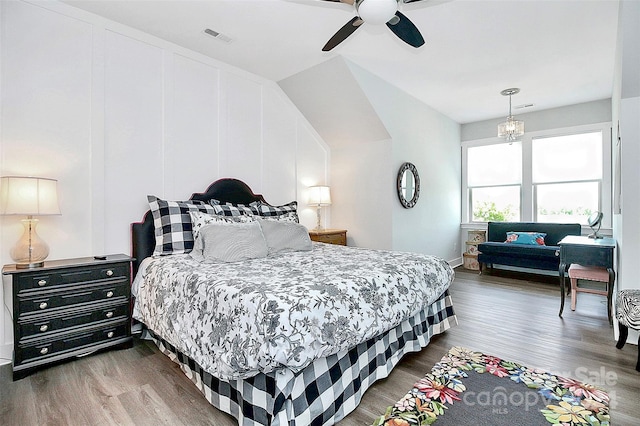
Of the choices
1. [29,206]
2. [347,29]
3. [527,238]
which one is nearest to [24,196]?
[29,206]

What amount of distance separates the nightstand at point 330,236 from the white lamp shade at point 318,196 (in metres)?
0.40

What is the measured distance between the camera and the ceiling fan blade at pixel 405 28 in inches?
86.7

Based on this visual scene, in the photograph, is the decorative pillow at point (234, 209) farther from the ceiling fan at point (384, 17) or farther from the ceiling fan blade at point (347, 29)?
the ceiling fan at point (384, 17)

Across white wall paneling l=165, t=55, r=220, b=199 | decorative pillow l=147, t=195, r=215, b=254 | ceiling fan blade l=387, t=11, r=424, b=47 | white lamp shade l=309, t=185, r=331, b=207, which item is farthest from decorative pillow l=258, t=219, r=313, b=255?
ceiling fan blade l=387, t=11, r=424, b=47

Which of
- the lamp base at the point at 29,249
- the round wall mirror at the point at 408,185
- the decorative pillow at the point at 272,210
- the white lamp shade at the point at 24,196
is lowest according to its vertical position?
the lamp base at the point at 29,249

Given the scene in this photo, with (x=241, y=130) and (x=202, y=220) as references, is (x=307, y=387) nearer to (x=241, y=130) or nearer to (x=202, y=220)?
(x=202, y=220)

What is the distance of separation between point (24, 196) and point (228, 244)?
1387mm

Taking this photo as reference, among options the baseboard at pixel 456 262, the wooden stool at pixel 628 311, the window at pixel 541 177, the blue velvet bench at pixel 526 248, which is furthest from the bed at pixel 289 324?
the window at pixel 541 177

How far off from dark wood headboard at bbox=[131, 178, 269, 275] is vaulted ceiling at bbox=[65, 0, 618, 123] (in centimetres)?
140

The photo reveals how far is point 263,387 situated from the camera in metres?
1.58

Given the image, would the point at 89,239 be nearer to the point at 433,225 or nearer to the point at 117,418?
the point at 117,418

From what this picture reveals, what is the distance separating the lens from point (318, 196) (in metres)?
4.56

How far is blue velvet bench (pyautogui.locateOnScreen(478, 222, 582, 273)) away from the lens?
4696mm

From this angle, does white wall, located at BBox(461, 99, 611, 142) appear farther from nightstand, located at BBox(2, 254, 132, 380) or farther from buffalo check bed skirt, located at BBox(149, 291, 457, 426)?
nightstand, located at BBox(2, 254, 132, 380)
